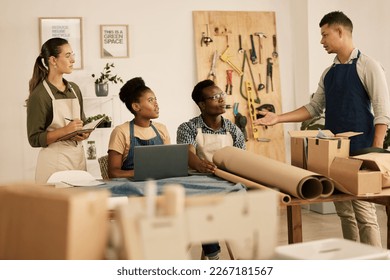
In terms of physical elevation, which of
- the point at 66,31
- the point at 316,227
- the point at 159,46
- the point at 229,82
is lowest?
the point at 316,227

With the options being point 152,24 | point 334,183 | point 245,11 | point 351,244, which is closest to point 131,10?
point 152,24

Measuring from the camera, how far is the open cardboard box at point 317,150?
105 inches

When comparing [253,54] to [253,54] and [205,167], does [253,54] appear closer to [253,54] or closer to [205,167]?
[253,54]

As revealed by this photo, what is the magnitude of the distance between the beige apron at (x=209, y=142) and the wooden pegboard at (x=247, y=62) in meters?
2.28

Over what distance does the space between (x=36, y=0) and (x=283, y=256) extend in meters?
4.86

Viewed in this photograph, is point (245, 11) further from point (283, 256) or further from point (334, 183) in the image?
point (283, 256)

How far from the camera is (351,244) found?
1222mm

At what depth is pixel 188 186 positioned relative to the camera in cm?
247

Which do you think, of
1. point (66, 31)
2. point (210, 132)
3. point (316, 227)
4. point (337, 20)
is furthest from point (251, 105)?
point (210, 132)

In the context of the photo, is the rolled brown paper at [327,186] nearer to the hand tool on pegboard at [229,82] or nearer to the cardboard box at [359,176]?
the cardboard box at [359,176]

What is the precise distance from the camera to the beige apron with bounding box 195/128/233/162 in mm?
3471

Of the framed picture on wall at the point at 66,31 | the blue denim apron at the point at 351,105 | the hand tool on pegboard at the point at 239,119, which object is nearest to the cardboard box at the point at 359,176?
the blue denim apron at the point at 351,105

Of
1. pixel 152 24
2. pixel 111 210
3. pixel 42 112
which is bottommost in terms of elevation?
pixel 111 210

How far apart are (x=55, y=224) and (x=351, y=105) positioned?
2864mm
